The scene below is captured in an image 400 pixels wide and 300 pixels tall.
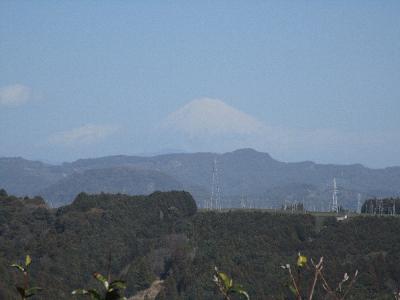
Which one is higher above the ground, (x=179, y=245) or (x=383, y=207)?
(x=383, y=207)

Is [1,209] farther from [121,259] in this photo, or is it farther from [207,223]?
[207,223]

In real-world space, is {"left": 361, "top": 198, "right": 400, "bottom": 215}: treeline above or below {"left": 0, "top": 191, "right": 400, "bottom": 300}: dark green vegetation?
above

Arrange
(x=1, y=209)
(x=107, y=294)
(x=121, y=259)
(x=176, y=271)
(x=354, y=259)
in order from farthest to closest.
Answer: (x=1, y=209)
(x=121, y=259)
(x=176, y=271)
(x=354, y=259)
(x=107, y=294)

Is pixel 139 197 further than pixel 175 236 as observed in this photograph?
Yes

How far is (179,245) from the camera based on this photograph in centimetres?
11569

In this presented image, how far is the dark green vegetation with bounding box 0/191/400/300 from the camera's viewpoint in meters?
92.8

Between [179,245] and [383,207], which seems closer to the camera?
[179,245]

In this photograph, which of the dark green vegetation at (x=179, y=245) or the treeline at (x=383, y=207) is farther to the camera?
the treeline at (x=383, y=207)

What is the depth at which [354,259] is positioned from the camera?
323 feet

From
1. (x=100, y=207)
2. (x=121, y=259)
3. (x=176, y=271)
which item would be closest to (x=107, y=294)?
(x=176, y=271)

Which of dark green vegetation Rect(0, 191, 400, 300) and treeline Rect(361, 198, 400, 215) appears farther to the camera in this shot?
treeline Rect(361, 198, 400, 215)

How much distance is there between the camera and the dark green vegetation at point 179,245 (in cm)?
9275

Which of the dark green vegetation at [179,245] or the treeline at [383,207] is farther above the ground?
the treeline at [383,207]

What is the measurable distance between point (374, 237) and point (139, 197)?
4865 cm
